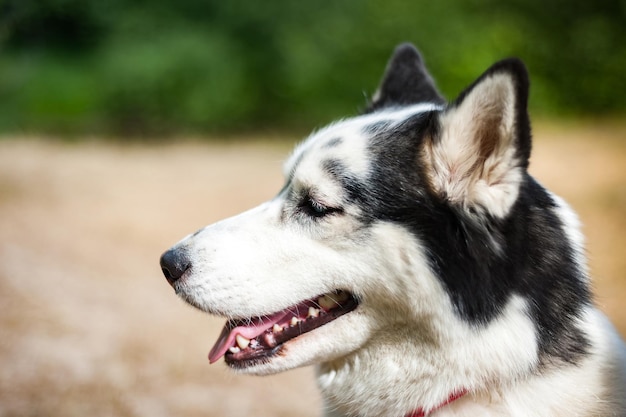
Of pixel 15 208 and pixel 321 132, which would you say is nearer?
pixel 321 132

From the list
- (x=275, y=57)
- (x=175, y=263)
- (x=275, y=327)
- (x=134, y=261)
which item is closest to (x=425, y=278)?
(x=275, y=327)

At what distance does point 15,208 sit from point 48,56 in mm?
7691

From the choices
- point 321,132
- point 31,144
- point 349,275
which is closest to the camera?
point 349,275

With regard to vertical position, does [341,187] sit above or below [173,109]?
above

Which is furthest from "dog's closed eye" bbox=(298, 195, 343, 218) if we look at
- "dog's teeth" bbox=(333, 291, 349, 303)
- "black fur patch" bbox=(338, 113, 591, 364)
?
"dog's teeth" bbox=(333, 291, 349, 303)

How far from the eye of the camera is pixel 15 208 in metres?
9.06

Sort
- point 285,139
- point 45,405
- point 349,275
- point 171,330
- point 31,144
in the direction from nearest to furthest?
point 349,275, point 45,405, point 171,330, point 31,144, point 285,139

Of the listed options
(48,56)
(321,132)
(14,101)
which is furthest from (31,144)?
(321,132)

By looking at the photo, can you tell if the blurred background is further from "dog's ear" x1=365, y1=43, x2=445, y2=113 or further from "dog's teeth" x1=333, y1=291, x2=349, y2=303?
"dog's teeth" x1=333, y1=291, x2=349, y2=303

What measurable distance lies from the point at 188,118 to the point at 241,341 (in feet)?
43.2

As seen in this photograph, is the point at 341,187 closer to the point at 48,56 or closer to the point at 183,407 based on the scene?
the point at 183,407

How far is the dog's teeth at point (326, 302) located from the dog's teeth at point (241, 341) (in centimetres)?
32

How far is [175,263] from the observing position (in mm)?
2611

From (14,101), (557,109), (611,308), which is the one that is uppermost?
(14,101)
